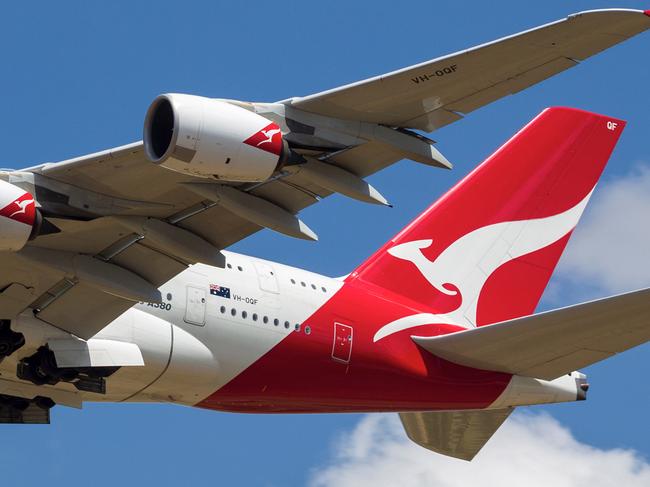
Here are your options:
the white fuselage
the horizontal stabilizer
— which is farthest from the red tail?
the white fuselage

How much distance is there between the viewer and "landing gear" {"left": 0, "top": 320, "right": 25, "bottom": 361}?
21.7 m

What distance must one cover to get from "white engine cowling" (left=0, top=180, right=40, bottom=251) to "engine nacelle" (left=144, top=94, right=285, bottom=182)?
2184mm

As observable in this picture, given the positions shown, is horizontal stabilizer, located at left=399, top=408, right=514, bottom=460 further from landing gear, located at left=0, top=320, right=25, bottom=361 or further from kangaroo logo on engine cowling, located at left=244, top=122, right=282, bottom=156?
kangaroo logo on engine cowling, located at left=244, top=122, right=282, bottom=156

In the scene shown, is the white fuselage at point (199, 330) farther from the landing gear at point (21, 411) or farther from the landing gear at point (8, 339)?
the landing gear at point (21, 411)

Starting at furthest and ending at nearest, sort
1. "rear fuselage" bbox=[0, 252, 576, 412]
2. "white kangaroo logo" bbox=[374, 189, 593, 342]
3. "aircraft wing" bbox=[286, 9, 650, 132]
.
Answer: "white kangaroo logo" bbox=[374, 189, 593, 342] → "rear fuselage" bbox=[0, 252, 576, 412] → "aircraft wing" bbox=[286, 9, 650, 132]

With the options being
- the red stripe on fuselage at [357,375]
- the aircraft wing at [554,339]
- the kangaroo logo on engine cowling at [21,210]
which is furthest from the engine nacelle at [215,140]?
the aircraft wing at [554,339]

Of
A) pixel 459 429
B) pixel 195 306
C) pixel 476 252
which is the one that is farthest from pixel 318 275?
pixel 459 429

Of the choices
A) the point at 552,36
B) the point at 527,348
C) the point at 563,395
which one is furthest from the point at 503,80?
the point at 563,395

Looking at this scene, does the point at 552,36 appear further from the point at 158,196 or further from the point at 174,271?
the point at 174,271

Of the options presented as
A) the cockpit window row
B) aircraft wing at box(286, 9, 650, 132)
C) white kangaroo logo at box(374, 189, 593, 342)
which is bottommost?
the cockpit window row

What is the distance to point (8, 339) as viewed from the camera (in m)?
21.8

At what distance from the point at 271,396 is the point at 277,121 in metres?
7.24

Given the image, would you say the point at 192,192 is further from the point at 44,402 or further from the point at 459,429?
the point at 459,429

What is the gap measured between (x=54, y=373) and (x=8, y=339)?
0.87 meters
